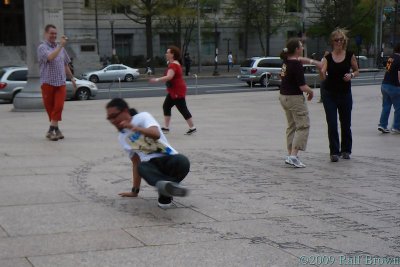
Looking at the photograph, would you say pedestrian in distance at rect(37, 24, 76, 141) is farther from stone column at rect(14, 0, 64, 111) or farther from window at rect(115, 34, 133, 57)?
window at rect(115, 34, 133, 57)

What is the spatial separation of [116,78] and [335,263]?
42134mm

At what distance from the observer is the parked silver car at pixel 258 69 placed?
36281mm

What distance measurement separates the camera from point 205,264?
4.63 m

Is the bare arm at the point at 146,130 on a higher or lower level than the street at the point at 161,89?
higher

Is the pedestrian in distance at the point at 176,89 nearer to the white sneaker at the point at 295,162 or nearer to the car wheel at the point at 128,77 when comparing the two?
the white sneaker at the point at 295,162

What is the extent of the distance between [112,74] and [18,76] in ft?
63.7

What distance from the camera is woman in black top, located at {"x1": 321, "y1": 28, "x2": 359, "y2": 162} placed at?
9231 millimetres

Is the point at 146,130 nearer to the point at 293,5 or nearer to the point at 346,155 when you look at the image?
the point at 346,155

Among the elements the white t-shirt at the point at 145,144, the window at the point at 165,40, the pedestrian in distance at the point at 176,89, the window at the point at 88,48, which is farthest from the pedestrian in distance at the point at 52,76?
the window at the point at 165,40

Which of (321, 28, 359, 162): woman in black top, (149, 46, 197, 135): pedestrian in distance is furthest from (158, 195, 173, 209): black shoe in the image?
(149, 46, 197, 135): pedestrian in distance

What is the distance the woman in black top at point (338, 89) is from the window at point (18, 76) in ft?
63.3

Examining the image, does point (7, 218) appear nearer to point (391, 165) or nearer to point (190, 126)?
point (391, 165)

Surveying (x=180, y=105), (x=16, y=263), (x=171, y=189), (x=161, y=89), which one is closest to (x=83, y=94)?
(x=161, y=89)

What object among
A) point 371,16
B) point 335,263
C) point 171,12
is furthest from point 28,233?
point 371,16
